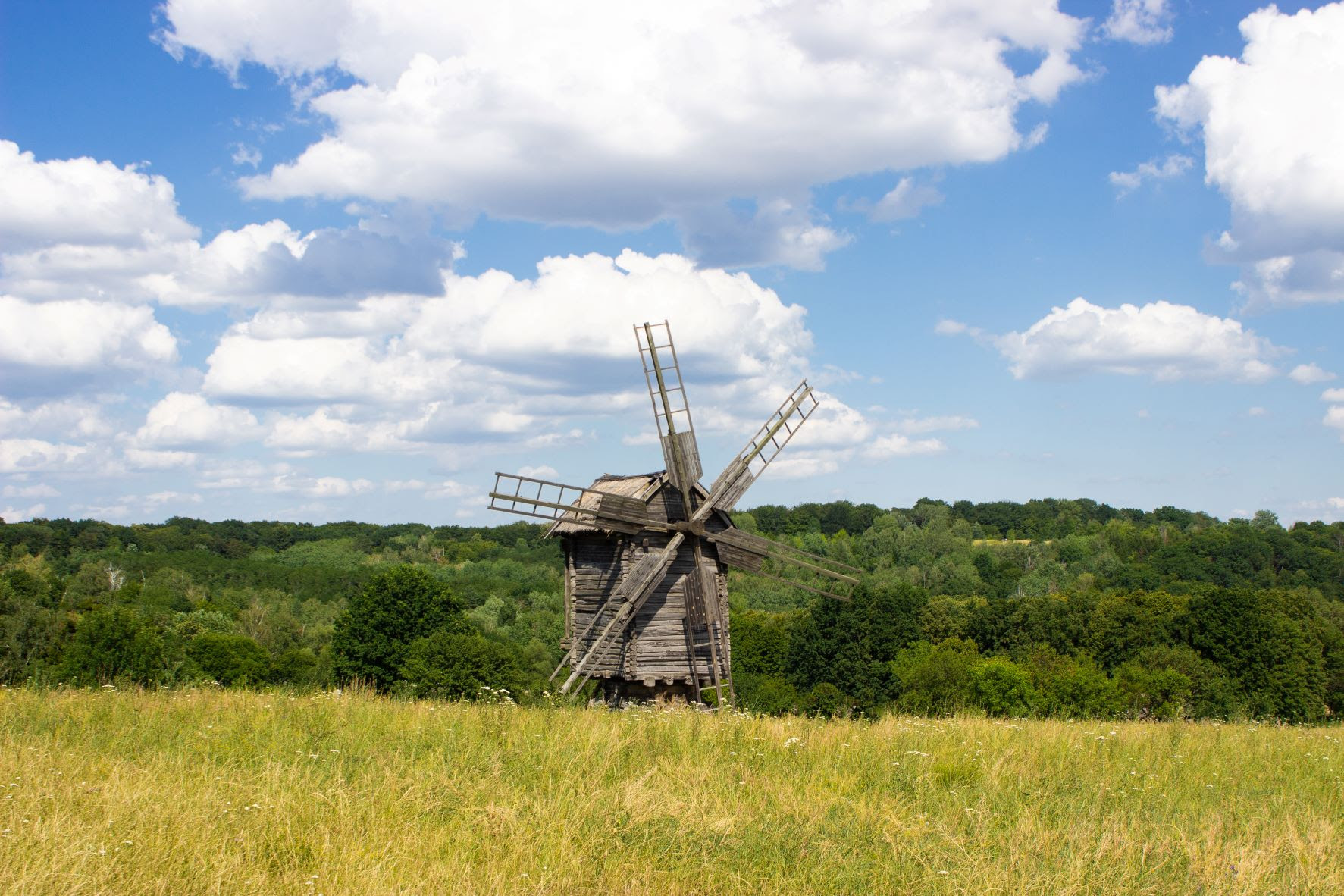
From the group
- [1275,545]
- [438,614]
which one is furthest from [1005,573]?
[438,614]

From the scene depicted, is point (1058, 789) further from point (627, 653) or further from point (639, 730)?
point (627, 653)

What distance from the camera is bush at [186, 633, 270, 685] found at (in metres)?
44.6

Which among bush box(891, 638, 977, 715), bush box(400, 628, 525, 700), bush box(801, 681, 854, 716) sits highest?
bush box(400, 628, 525, 700)

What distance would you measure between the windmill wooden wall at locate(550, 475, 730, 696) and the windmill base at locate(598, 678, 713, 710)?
0.15 feet

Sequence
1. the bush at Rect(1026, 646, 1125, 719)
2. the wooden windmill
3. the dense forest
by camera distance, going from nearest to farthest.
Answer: the wooden windmill, the dense forest, the bush at Rect(1026, 646, 1125, 719)

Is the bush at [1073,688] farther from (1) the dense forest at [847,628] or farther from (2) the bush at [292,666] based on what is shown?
(2) the bush at [292,666]

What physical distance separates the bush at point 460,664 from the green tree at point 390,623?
295 centimetres

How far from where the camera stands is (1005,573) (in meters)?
105

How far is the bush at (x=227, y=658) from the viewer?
146ft

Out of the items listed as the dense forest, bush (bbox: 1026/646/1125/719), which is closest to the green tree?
the dense forest

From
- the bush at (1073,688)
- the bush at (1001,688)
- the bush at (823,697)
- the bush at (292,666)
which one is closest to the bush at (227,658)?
the bush at (292,666)

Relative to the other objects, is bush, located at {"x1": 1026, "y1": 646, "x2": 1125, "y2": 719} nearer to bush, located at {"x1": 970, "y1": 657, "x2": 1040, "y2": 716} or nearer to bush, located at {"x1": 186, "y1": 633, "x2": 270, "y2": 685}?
bush, located at {"x1": 970, "y1": 657, "x2": 1040, "y2": 716}

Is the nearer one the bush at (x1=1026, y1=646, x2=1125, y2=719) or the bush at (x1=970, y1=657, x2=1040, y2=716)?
the bush at (x1=1026, y1=646, x2=1125, y2=719)

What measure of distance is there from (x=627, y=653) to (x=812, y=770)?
1268cm
